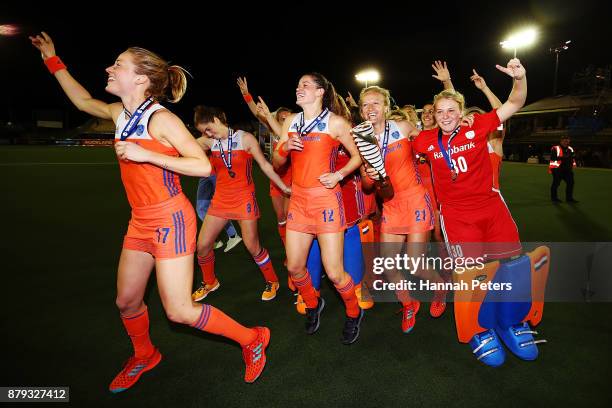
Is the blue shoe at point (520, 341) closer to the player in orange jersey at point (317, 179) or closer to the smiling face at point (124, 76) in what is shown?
the player in orange jersey at point (317, 179)

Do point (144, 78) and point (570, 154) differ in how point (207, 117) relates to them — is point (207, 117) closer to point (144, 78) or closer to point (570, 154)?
point (144, 78)

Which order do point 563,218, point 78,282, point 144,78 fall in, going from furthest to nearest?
point 563,218, point 78,282, point 144,78

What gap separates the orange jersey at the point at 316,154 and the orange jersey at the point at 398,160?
766 millimetres

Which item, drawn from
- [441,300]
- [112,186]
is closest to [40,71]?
[112,186]

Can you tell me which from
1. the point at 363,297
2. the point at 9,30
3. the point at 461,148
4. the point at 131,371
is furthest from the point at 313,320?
the point at 9,30

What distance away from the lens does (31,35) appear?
10.0ft

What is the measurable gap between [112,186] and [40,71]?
52.1m

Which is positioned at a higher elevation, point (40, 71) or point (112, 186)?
point (40, 71)

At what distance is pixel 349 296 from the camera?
11.6 feet

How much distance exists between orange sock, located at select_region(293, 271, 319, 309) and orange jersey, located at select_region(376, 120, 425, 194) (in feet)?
4.37

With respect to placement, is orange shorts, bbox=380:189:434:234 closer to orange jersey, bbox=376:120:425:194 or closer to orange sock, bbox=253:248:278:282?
orange jersey, bbox=376:120:425:194

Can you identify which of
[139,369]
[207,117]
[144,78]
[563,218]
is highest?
[144,78]

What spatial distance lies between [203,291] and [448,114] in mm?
3442

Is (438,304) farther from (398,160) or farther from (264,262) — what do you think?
(264,262)
